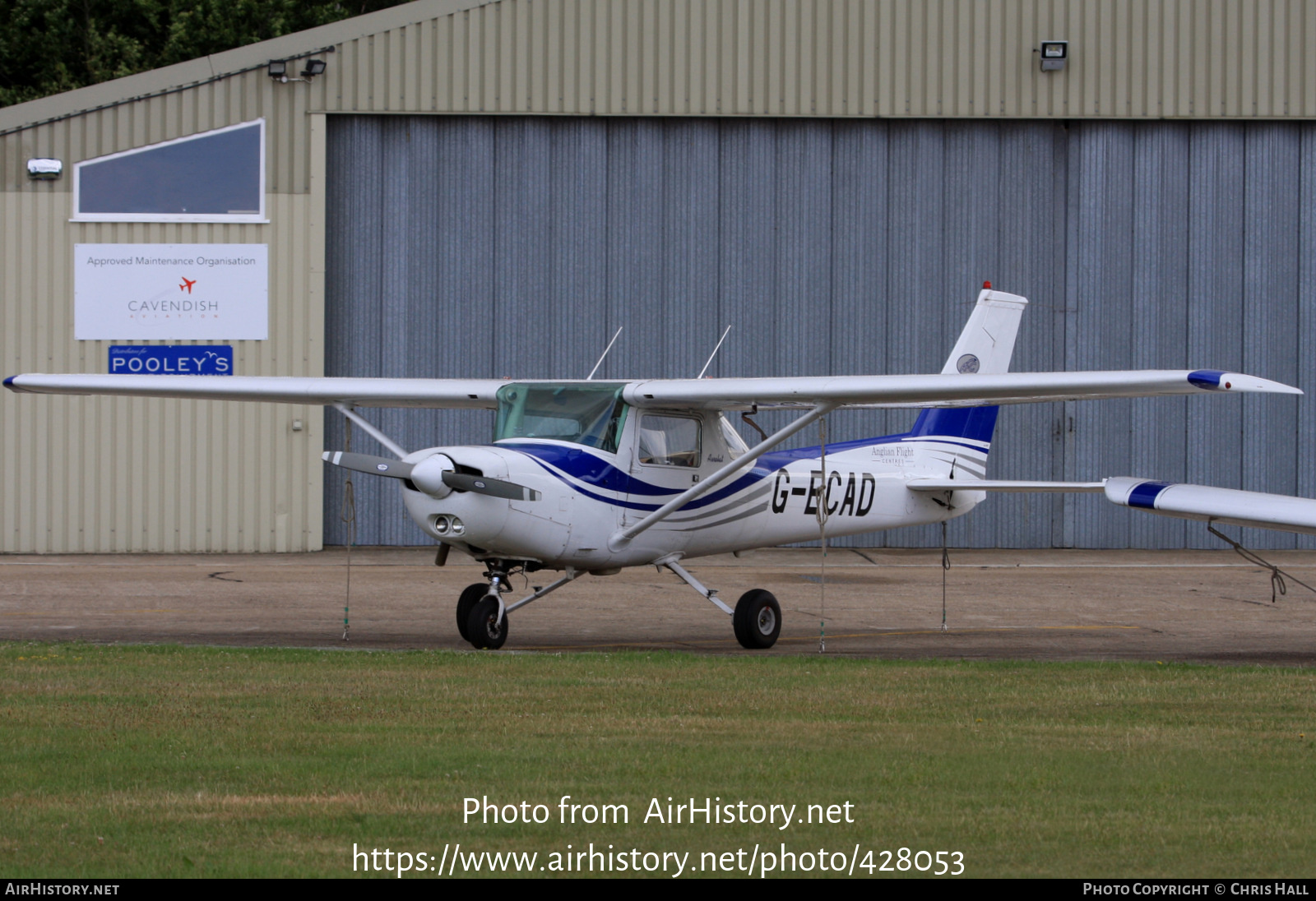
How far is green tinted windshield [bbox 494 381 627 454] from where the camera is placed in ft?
40.4

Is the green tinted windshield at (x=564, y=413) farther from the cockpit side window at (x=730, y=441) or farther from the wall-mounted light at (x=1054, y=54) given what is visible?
the wall-mounted light at (x=1054, y=54)

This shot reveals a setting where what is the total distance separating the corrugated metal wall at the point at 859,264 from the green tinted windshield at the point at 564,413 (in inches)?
453

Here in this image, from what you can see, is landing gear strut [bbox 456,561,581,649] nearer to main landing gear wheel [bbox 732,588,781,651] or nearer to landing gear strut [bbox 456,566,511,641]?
landing gear strut [bbox 456,566,511,641]

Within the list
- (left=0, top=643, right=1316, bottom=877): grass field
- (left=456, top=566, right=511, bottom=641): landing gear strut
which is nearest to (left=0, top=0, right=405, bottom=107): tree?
(left=456, top=566, right=511, bottom=641): landing gear strut

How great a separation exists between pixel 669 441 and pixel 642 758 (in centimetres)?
612

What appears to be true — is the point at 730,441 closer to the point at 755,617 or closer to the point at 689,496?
the point at 689,496

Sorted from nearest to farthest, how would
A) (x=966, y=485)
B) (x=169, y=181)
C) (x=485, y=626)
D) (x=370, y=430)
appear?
(x=485, y=626) < (x=370, y=430) < (x=966, y=485) < (x=169, y=181)

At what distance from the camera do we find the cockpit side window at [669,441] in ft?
42.0

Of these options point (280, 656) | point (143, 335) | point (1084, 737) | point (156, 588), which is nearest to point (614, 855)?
point (1084, 737)

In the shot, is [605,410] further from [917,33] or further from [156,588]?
[917,33]

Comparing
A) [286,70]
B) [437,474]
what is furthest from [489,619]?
[286,70]

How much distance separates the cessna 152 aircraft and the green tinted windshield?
0.04 feet

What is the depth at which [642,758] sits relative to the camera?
7102mm

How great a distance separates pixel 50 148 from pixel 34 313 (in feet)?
8.27
